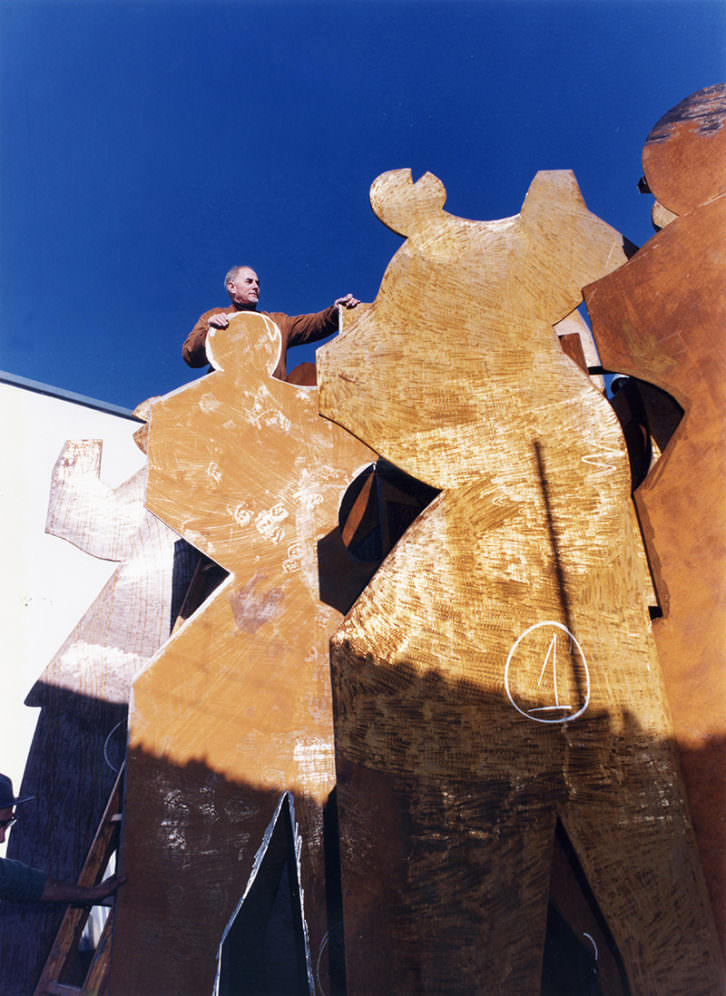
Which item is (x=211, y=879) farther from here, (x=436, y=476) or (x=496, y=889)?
(x=436, y=476)

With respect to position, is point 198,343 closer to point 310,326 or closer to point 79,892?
point 310,326

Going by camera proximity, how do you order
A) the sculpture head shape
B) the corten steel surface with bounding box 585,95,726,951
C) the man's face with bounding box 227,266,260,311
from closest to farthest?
the corten steel surface with bounding box 585,95,726,951 → the sculpture head shape → the man's face with bounding box 227,266,260,311

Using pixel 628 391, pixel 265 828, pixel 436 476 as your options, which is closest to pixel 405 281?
pixel 436 476

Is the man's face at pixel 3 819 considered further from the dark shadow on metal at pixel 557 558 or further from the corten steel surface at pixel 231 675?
the dark shadow on metal at pixel 557 558

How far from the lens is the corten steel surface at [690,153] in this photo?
1981mm

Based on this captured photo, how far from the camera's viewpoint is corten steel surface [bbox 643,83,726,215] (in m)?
1.98

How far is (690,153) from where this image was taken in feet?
6.63

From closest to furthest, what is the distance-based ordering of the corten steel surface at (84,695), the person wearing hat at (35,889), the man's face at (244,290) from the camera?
the person wearing hat at (35,889) → the corten steel surface at (84,695) → the man's face at (244,290)

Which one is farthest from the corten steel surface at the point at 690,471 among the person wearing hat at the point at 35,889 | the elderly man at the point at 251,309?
the person wearing hat at the point at 35,889

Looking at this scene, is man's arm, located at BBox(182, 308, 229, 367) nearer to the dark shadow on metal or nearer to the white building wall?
the white building wall

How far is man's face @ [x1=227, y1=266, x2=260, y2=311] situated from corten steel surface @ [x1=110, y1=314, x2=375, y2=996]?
67 cm

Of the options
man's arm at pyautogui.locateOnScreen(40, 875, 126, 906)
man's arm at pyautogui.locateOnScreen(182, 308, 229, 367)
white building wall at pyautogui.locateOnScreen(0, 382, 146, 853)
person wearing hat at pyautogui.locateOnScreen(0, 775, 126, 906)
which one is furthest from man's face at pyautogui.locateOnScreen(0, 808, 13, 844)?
man's arm at pyautogui.locateOnScreen(182, 308, 229, 367)

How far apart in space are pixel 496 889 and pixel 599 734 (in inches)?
16.9

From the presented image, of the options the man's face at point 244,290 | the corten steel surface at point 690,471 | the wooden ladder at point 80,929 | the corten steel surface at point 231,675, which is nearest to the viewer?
the corten steel surface at point 690,471
